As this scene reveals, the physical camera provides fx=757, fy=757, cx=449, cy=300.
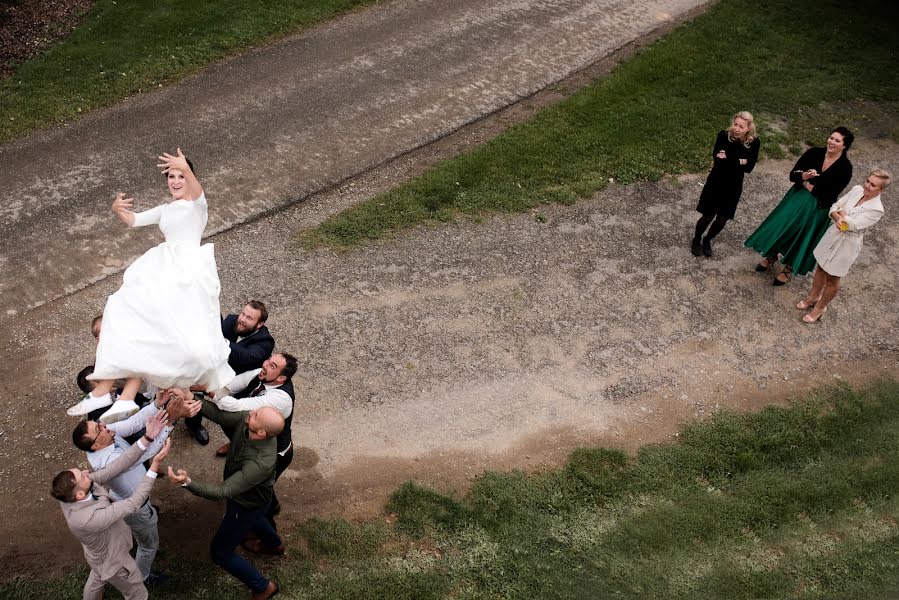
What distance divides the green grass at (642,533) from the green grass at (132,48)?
315 inches

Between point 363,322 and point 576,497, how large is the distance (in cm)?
312

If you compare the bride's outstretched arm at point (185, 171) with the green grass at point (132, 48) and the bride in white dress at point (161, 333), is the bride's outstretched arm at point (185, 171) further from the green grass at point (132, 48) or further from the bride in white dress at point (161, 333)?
the green grass at point (132, 48)

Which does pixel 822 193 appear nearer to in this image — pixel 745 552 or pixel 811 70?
pixel 745 552

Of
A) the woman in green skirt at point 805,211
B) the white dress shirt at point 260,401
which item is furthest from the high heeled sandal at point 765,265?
the white dress shirt at point 260,401

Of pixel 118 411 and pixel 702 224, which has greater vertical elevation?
pixel 118 411

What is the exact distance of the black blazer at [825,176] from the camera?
8.76 meters

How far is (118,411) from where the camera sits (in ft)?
18.5

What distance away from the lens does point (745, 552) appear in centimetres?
682

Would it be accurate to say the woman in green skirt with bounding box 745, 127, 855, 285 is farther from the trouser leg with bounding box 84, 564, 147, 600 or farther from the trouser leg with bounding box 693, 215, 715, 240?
the trouser leg with bounding box 84, 564, 147, 600

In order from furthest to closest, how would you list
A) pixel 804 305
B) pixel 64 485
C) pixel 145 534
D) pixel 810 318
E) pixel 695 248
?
pixel 695 248 < pixel 804 305 < pixel 810 318 < pixel 145 534 < pixel 64 485

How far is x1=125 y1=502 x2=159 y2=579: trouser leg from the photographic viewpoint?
579 centimetres

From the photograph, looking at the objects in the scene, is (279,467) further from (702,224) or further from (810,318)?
(810,318)

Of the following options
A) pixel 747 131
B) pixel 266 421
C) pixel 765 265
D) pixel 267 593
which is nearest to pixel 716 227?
pixel 765 265

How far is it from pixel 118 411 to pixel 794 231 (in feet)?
25.8
